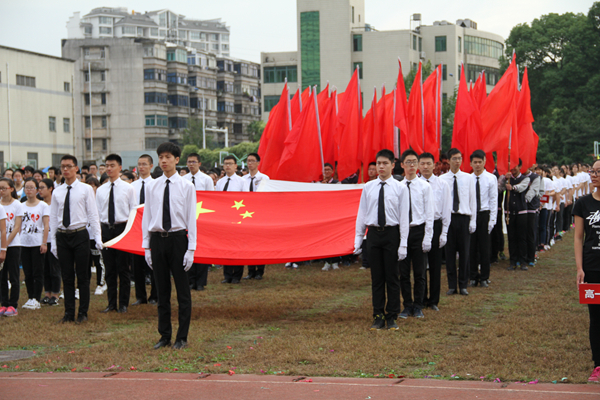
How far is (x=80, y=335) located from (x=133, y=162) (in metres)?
41.0

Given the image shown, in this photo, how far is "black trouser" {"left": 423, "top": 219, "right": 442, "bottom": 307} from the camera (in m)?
9.62

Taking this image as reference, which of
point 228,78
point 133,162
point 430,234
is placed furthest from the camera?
point 228,78

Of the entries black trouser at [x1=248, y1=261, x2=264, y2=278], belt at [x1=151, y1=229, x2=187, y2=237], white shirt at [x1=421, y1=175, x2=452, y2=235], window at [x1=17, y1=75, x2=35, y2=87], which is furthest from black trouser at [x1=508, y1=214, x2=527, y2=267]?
window at [x1=17, y1=75, x2=35, y2=87]

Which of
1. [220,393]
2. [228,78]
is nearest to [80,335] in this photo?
[220,393]

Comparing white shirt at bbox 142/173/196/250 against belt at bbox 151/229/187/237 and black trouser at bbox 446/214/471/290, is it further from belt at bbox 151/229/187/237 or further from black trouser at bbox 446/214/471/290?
black trouser at bbox 446/214/471/290

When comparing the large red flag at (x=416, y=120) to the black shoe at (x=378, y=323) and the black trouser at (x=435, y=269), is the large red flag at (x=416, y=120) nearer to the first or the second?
the black trouser at (x=435, y=269)

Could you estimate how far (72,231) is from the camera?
360 inches

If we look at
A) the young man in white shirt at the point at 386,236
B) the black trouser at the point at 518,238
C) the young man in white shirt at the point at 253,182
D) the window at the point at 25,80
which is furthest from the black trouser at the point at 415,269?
the window at the point at 25,80

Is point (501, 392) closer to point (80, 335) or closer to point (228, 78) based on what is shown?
point (80, 335)

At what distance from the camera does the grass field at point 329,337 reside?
6613 millimetres

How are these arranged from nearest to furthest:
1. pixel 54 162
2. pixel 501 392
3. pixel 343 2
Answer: pixel 501 392, pixel 54 162, pixel 343 2

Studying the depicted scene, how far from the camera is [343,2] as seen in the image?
64.8 m

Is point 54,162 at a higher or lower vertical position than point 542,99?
lower

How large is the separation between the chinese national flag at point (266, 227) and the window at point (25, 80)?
4557 cm
